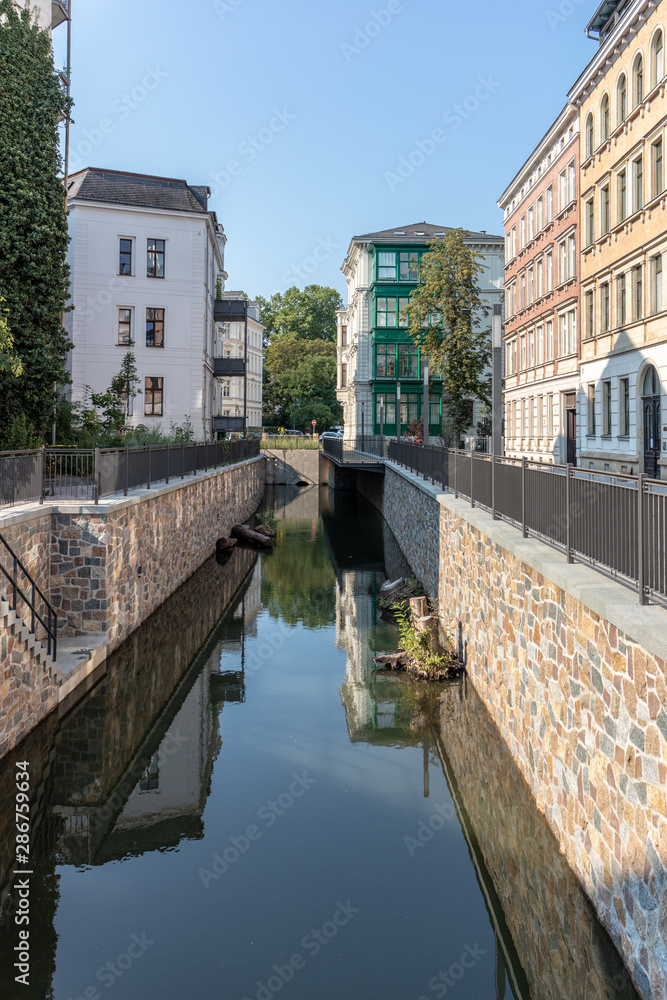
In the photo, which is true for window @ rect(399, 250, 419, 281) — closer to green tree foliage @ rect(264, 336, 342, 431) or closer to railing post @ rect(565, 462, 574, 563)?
green tree foliage @ rect(264, 336, 342, 431)

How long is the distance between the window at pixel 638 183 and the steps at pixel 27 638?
2094 cm

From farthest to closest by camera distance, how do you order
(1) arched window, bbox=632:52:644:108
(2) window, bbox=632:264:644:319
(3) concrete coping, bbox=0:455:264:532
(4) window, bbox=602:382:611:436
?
(4) window, bbox=602:382:611:436
(2) window, bbox=632:264:644:319
(1) arched window, bbox=632:52:644:108
(3) concrete coping, bbox=0:455:264:532

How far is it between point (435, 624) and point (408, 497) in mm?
8611

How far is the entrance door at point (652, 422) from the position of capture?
22.5 meters

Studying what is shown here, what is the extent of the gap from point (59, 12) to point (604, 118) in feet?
56.4

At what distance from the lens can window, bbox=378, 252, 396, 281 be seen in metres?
51.6

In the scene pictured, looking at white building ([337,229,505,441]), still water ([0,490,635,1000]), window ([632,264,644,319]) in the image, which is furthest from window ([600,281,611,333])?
white building ([337,229,505,441])

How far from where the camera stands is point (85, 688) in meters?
11.4

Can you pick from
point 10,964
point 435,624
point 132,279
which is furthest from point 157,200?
point 10,964

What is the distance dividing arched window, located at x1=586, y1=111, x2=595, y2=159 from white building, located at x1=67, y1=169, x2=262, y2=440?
1496cm

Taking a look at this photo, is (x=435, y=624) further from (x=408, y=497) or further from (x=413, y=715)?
(x=408, y=497)

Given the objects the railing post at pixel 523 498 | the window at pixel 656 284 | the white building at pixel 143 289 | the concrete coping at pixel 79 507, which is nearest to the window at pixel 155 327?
the white building at pixel 143 289

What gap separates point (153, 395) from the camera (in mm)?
33719

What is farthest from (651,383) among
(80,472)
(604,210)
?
(80,472)
